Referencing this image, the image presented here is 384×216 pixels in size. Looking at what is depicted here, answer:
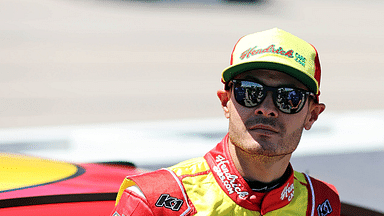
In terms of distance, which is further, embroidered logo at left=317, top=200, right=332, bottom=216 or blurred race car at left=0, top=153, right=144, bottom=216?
blurred race car at left=0, top=153, right=144, bottom=216

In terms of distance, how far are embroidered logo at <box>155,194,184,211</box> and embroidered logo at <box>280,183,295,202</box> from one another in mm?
340

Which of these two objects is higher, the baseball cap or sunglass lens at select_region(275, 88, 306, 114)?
the baseball cap

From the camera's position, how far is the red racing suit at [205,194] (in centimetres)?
145

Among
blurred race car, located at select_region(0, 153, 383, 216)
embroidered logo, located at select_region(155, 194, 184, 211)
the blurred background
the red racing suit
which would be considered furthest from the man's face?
the blurred background

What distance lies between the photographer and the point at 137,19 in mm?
12648

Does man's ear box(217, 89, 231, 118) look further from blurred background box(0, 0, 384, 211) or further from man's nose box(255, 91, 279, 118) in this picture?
blurred background box(0, 0, 384, 211)

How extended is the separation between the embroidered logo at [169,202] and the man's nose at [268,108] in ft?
1.17

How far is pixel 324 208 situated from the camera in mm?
1699

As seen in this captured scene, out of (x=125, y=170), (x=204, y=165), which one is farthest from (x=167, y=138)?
(x=204, y=165)

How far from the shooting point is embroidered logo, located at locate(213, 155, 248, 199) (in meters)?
1.52

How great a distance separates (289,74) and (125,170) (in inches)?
57.7

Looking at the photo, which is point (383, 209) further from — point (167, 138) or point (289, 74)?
point (167, 138)

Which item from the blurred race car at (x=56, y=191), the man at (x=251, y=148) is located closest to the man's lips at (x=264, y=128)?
the man at (x=251, y=148)

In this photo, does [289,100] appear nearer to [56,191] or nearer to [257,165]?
[257,165]
